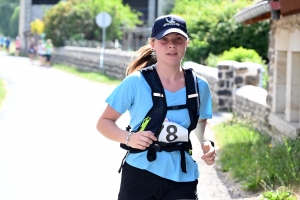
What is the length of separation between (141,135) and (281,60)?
6801 millimetres

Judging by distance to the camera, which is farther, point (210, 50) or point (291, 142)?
point (210, 50)

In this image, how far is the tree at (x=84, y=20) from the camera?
131 feet

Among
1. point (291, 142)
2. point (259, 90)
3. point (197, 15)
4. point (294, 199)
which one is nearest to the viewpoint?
point (294, 199)

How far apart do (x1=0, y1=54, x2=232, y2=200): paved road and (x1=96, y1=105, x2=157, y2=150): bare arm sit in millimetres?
3384

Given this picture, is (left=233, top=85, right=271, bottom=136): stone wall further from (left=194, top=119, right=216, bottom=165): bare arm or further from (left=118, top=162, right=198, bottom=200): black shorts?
(left=118, top=162, right=198, bottom=200): black shorts

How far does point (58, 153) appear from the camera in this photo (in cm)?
1026

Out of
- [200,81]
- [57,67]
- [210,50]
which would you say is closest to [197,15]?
[210,50]

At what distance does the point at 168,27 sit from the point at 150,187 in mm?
894

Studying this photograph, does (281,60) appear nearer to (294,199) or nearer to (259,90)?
(259,90)

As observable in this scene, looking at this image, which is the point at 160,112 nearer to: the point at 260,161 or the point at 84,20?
the point at 260,161

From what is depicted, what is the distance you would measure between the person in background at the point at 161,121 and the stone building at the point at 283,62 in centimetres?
437

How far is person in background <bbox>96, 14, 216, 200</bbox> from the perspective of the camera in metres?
4.07

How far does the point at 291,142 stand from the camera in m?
8.36

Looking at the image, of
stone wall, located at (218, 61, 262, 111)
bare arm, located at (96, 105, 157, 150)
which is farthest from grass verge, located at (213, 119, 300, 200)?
stone wall, located at (218, 61, 262, 111)
